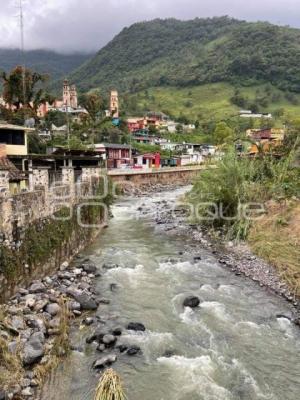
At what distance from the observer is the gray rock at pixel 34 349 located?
11.4 meters

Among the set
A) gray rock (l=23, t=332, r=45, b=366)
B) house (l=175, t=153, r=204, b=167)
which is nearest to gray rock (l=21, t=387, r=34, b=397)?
gray rock (l=23, t=332, r=45, b=366)

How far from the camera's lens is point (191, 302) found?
637 inches

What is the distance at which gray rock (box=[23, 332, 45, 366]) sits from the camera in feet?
37.5

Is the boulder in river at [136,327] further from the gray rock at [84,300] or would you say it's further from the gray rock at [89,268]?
the gray rock at [89,268]

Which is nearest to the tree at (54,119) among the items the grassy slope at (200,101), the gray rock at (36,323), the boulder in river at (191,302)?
the grassy slope at (200,101)

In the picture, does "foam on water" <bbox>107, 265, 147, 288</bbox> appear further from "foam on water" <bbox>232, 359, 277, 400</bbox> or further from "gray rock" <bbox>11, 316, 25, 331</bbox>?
"foam on water" <bbox>232, 359, 277, 400</bbox>

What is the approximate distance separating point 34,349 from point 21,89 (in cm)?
4573

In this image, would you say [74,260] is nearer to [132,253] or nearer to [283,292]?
[132,253]

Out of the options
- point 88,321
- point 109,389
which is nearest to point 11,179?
point 88,321

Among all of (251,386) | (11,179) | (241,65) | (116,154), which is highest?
(241,65)

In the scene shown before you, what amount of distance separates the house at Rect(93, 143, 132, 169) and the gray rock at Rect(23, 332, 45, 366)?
166ft

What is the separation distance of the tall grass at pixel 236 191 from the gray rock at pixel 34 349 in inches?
627

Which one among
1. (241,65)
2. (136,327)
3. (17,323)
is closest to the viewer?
(17,323)

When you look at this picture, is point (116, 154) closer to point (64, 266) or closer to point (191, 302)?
point (64, 266)
